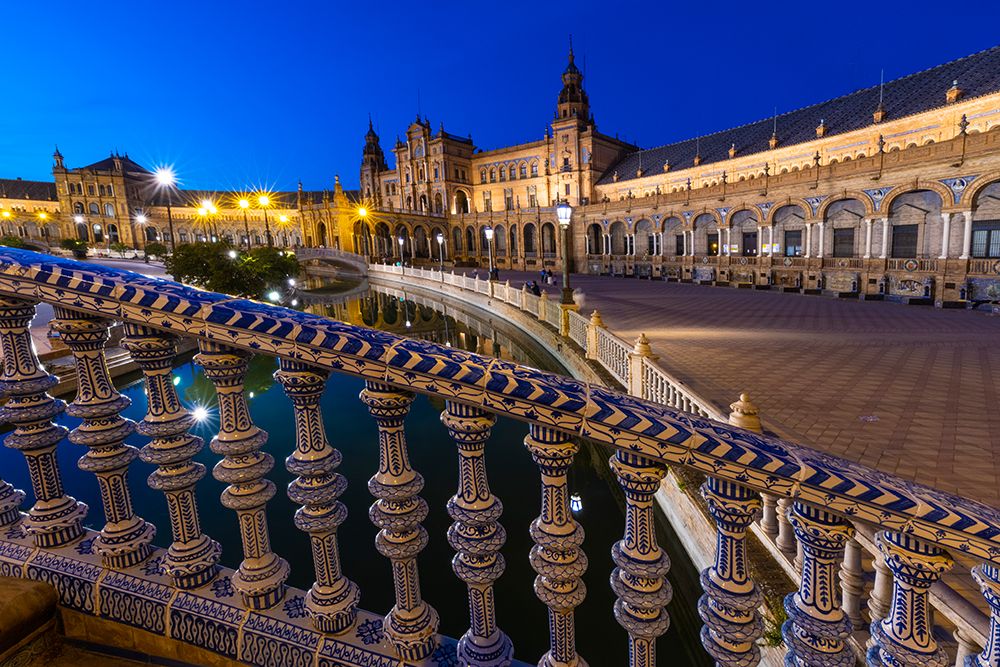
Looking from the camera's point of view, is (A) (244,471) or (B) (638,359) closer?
(A) (244,471)

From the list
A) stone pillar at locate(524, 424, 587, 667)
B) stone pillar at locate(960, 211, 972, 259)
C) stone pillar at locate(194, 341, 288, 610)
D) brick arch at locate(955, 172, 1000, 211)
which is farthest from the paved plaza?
stone pillar at locate(194, 341, 288, 610)

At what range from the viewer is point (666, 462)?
1.23m

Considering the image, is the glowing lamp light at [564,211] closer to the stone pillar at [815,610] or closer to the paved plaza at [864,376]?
the paved plaza at [864,376]

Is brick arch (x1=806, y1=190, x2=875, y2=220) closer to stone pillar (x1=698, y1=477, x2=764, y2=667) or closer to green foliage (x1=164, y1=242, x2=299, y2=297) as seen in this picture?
green foliage (x1=164, y1=242, x2=299, y2=297)

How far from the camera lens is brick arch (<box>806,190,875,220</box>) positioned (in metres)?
23.1

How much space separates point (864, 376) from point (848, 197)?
2018 centimetres

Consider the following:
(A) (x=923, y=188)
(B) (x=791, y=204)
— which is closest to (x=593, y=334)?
(A) (x=923, y=188)

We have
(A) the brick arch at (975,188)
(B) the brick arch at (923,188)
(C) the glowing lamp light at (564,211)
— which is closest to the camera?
(C) the glowing lamp light at (564,211)

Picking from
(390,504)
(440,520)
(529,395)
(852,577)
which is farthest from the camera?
(440,520)

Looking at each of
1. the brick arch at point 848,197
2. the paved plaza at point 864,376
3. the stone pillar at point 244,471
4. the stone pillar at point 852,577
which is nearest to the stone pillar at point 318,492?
the stone pillar at point 244,471

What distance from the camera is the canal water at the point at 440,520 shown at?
5.28 m

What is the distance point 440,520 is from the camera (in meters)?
7.14

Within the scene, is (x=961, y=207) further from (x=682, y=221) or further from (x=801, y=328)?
(x=682, y=221)

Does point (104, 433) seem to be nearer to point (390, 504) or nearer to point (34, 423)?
point (34, 423)
